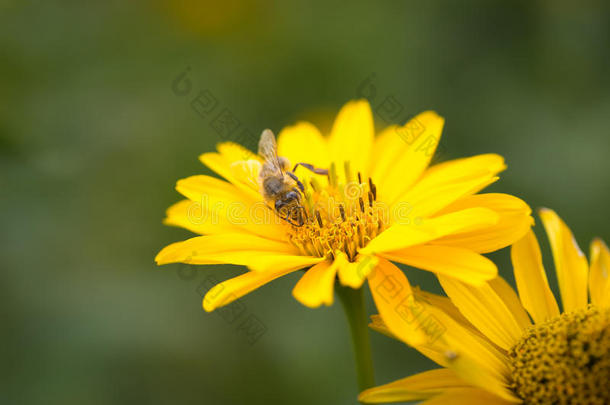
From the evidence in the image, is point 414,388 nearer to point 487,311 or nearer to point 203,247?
point 487,311

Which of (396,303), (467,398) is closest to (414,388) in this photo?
(467,398)

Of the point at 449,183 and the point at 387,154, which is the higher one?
the point at 387,154

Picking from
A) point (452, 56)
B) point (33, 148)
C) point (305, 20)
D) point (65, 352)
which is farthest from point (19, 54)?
point (452, 56)

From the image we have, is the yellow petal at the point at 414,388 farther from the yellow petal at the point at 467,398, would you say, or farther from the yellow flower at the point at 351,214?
the yellow flower at the point at 351,214

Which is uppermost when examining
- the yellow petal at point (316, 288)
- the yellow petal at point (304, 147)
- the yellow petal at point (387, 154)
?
the yellow petal at point (304, 147)

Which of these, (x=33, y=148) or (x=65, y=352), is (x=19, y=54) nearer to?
(x=33, y=148)

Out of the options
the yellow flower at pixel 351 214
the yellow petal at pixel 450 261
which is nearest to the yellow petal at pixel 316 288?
the yellow flower at pixel 351 214

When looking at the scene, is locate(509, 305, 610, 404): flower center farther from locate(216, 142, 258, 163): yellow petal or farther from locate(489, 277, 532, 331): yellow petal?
locate(216, 142, 258, 163): yellow petal
